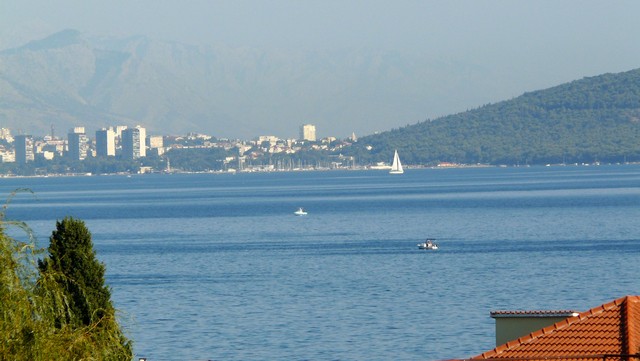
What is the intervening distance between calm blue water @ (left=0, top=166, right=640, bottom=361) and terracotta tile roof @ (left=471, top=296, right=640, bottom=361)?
7355mm

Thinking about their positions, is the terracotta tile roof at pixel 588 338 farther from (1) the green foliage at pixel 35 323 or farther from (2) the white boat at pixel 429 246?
(2) the white boat at pixel 429 246

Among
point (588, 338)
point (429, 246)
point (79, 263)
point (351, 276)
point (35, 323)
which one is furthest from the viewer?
point (429, 246)

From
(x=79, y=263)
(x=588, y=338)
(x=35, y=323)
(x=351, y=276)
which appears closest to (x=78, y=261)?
(x=79, y=263)

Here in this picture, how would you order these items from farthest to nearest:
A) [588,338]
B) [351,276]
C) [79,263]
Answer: [351,276], [79,263], [588,338]

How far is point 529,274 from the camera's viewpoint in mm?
70875

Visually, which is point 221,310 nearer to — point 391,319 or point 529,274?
point 391,319

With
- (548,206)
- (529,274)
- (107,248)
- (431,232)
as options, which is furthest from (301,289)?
(548,206)

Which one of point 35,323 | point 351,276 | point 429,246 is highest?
point 35,323

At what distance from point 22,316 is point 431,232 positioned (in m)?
93.6

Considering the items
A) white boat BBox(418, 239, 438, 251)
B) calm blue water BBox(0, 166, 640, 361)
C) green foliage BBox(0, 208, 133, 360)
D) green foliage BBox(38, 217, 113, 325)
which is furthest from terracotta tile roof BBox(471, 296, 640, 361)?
white boat BBox(418, 239, 438, 251)

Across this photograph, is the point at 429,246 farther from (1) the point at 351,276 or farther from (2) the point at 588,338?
(2) the point at 588,338

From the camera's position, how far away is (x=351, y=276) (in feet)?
236

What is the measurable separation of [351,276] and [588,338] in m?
52.1

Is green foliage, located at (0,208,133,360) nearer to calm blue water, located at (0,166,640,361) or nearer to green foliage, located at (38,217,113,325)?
calm blue water, located at (0,166,640,361)
